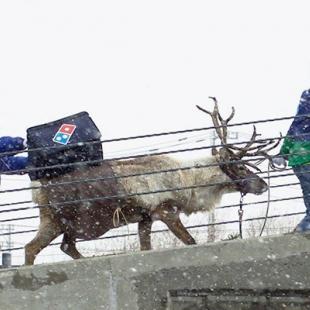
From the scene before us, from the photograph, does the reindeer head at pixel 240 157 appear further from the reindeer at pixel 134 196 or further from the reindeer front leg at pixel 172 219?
the reindeer front leg at pixel 172 219

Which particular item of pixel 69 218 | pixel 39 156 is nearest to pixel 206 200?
pixel 69 218

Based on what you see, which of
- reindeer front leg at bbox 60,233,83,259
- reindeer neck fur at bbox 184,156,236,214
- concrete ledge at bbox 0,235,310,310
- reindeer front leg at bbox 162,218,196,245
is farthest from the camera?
reindeer neck fur at bbox 184,156,236,214

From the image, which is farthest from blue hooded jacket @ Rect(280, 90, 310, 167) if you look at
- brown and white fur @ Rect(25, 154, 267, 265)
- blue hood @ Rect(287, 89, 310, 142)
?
brown and white fur @ Rect(25, 154, 267, 265)

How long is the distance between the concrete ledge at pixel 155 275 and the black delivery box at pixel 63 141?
2.63m

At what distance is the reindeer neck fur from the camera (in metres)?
9.48

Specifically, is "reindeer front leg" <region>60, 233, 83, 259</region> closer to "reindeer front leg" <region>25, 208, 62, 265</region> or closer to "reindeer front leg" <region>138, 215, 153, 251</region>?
"reindeer front leg" <region>25, 208, 62, 265</region>

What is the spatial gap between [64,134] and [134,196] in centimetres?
156

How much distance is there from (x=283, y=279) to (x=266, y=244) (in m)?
0.27

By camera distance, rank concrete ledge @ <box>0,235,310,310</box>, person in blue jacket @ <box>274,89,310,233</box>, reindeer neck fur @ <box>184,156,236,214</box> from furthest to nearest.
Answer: reindeer neck fur @ <box>184,156,236,214</box> < person in blue jacket @ <box>274,89,310,233</box> < concrete ledge @ <box>0,235,310,310</box>

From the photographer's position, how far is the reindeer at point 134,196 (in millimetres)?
8242

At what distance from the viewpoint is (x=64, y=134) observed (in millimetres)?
7543

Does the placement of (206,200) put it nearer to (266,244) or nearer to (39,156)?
(39,156)

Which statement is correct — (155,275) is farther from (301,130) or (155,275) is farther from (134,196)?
(134,196)

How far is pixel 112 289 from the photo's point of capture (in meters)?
4.78
